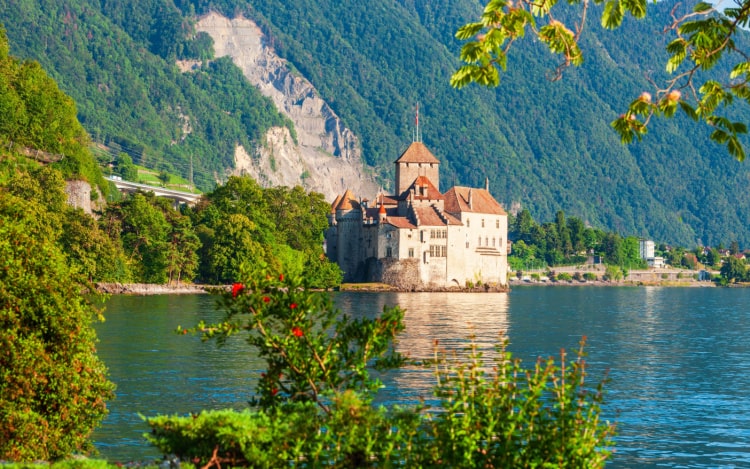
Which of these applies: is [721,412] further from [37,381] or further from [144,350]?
[144,350]

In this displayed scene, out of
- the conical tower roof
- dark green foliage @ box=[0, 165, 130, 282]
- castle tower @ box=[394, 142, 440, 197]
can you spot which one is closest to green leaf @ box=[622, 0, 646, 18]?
dark green foliage @ box=[0, 165, 130, 282]

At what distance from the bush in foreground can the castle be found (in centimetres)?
10588

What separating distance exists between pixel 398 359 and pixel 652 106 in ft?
22.8

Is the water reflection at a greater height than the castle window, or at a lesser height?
lesser

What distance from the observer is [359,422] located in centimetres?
1558

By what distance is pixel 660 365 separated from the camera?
48656mm

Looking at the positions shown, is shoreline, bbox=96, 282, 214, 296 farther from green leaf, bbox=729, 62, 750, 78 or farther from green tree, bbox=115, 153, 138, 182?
green leaf, bbox=729, 62, 750, 78

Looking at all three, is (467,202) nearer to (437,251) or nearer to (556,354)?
(437,251)

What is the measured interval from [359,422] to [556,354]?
117 ft

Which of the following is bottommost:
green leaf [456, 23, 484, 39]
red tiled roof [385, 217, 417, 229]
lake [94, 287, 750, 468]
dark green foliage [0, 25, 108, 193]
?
lake [94, 287, 750, 468]

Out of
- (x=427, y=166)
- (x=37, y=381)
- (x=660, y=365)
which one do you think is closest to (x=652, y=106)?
(x=37, y=381)

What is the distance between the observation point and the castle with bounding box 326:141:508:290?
124 m

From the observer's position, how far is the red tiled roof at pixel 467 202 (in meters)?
129

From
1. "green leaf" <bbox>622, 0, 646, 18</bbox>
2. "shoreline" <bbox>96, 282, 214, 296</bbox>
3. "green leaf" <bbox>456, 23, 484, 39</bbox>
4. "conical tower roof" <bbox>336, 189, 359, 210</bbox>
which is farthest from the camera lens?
"conical tower roof" <bbox>336, 189, 359, 210</bbox>
